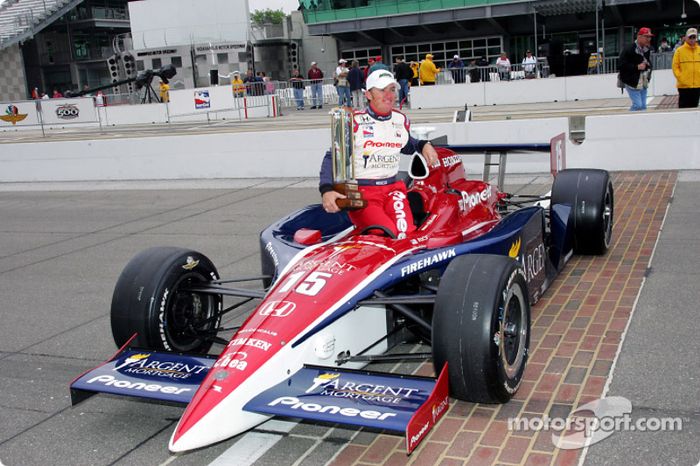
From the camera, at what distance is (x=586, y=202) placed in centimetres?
725

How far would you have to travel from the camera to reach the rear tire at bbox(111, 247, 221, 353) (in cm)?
504

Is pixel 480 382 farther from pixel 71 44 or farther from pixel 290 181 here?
pixel 71 44

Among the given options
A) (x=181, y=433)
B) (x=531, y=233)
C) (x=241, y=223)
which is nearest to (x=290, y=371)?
(x=181, y=433)

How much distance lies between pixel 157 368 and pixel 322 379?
0.95 m

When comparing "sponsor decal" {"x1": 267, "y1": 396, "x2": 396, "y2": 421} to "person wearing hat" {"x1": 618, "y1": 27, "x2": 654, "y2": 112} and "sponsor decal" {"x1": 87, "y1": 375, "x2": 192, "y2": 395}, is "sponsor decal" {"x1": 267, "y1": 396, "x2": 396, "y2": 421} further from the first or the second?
"person wearing hat" {"x1": 618, "y1": 27, "x2": 654, "y2": 112}

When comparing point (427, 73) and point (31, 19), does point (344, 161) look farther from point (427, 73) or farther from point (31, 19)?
point (31, 19)

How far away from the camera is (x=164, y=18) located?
48000 mm

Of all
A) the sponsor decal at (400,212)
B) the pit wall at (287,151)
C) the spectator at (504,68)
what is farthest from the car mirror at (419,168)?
the spectator at (504,68)

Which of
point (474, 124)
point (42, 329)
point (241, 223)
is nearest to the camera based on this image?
point (42, 329)

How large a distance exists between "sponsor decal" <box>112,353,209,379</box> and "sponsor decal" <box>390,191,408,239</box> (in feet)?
5.79

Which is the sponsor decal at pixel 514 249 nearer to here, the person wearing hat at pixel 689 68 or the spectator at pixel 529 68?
the person wearing hat at pixel 689 68

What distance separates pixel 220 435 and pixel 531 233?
309 centimetres

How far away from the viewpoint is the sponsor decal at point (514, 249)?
18.2ft

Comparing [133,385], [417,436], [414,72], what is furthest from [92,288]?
[414,72]
